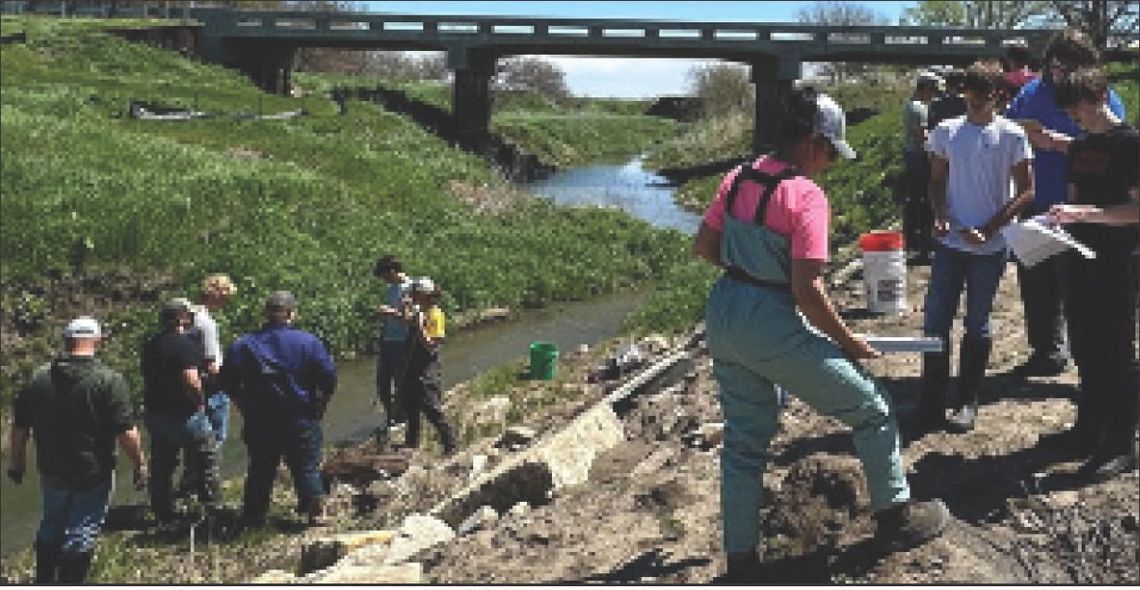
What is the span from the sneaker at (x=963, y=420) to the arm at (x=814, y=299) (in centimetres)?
242

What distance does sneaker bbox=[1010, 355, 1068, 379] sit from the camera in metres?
7.94

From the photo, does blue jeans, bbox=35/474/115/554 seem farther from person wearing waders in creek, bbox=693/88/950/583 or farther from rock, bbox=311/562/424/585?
person wearing waders in creek, bbox=693/88/950/583

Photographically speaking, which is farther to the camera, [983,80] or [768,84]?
[768,84]

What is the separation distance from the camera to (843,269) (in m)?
13.1

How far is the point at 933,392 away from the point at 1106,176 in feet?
5.74

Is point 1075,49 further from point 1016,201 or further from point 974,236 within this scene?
point 974,236

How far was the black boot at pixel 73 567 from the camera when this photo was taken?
7.55 m

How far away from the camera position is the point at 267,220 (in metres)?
22.3

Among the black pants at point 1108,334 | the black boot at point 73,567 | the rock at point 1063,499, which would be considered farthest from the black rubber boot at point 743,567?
the black boot at point 73,567

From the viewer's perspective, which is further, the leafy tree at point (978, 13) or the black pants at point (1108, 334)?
the leafy tree at point (978, 13)

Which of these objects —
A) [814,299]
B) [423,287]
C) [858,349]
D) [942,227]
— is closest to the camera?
[814,299]

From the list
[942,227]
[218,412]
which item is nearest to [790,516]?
[942,227]

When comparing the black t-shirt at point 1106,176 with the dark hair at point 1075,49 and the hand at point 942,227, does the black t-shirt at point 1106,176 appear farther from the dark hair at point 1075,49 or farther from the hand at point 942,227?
the hand at point 942,227

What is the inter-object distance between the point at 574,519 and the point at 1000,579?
2.51 meters
